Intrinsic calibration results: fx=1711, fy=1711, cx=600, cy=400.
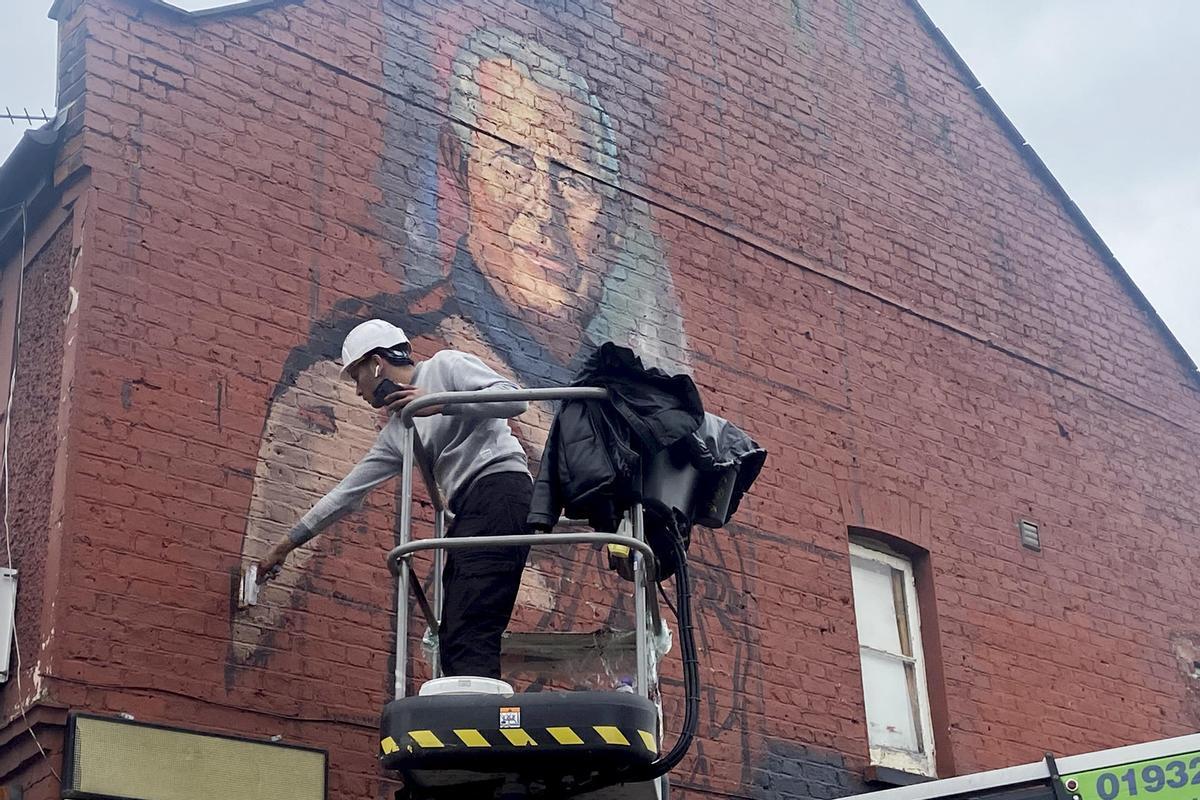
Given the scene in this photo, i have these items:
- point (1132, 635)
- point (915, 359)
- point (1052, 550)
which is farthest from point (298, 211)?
point (1132, 635)

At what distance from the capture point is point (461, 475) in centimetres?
681

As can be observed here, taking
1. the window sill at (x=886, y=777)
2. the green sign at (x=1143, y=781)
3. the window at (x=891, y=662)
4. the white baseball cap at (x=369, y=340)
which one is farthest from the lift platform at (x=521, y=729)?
the window at (x=891, y=662)

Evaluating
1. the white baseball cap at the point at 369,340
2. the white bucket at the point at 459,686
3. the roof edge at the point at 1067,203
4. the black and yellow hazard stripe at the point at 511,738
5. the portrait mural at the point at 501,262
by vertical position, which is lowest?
the black and yellow hazard stripe at the point at 511,738

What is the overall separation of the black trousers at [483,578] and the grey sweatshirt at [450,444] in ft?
0.27

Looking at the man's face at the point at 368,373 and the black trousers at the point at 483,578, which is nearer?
the black trousers at the point at 483,578

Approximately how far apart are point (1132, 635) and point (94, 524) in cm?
755

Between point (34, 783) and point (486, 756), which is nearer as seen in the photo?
point (486, 756)

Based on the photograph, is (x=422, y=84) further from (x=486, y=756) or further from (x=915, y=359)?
(x=486, y=756)

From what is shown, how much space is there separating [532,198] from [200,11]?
2195 mm

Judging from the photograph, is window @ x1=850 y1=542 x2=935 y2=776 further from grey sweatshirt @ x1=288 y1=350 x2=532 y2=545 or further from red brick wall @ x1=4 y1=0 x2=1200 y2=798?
grey sweatshirt @ x1=288 y1=350 x2=532 y2=545

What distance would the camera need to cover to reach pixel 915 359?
1161 cm

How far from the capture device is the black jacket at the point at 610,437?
641cm

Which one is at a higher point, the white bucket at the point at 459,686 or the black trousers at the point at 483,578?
the black trousers at the point at 483,578

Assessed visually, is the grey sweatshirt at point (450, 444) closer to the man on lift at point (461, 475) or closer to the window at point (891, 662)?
the man on lift at point (461, 475)
